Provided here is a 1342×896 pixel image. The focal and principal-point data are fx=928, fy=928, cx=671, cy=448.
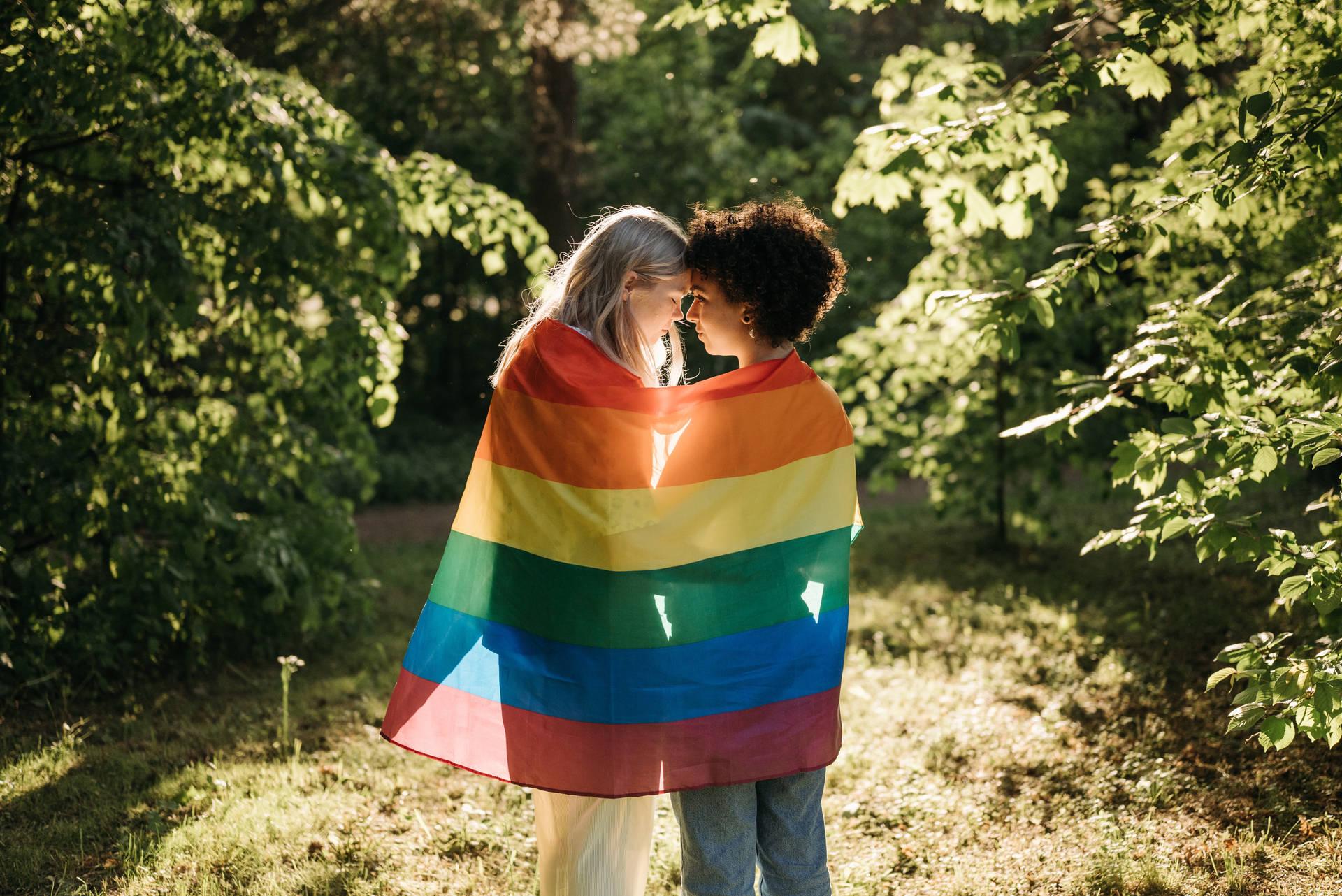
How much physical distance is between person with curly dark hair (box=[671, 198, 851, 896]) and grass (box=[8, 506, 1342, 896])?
1054 mm

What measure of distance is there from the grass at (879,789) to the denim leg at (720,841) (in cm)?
110

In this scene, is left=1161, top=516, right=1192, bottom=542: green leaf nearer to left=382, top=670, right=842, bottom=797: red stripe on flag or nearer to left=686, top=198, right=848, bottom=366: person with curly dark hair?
left=382, top=670, right=842, bottom=797: red stripe on flag

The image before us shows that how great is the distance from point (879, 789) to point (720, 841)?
199cm

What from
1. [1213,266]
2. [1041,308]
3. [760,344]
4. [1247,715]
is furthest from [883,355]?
[760,344]

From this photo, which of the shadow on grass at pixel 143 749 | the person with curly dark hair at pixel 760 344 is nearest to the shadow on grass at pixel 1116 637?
the person with curly dark hair at pixel 760 344

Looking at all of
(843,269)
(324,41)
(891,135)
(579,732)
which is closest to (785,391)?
(843,269)

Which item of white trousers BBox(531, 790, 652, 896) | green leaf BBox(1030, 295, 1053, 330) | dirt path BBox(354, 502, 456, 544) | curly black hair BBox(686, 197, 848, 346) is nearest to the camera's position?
curly black hair BBox(686, 197, 848, 346)

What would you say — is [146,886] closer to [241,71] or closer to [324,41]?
[241,71]

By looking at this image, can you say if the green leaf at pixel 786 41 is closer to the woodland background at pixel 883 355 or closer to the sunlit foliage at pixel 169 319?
the woodland background at pixel 883 355

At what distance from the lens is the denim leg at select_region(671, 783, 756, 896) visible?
232 cm

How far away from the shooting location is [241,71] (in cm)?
468

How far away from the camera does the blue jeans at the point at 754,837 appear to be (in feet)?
7.66

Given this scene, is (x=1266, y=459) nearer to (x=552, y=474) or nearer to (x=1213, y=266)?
(x=552, y=474)

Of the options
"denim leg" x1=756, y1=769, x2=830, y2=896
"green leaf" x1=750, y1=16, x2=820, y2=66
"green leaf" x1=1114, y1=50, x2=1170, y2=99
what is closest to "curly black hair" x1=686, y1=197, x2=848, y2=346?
"denim leg" x1=756, y1=769, x2=830, y2=896
